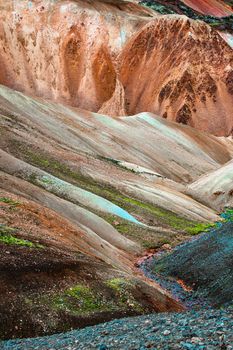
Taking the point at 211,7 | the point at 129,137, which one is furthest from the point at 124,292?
the point at 211,7

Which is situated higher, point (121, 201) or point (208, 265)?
point (208, 265)

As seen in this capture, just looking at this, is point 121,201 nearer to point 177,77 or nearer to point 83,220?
point 83,220

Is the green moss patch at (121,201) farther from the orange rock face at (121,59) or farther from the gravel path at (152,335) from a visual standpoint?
the orange rock face at (121,59)

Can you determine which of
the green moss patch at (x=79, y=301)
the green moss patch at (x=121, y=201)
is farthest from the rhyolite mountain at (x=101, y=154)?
the green moss patch at (x=121, y=201)

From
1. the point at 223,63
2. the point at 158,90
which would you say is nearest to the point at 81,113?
the point at 158,90

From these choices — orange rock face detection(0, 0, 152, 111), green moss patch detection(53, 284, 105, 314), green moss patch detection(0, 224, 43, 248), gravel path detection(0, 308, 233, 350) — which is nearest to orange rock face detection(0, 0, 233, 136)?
orange rock face detection(0, 0, 152, 111)
